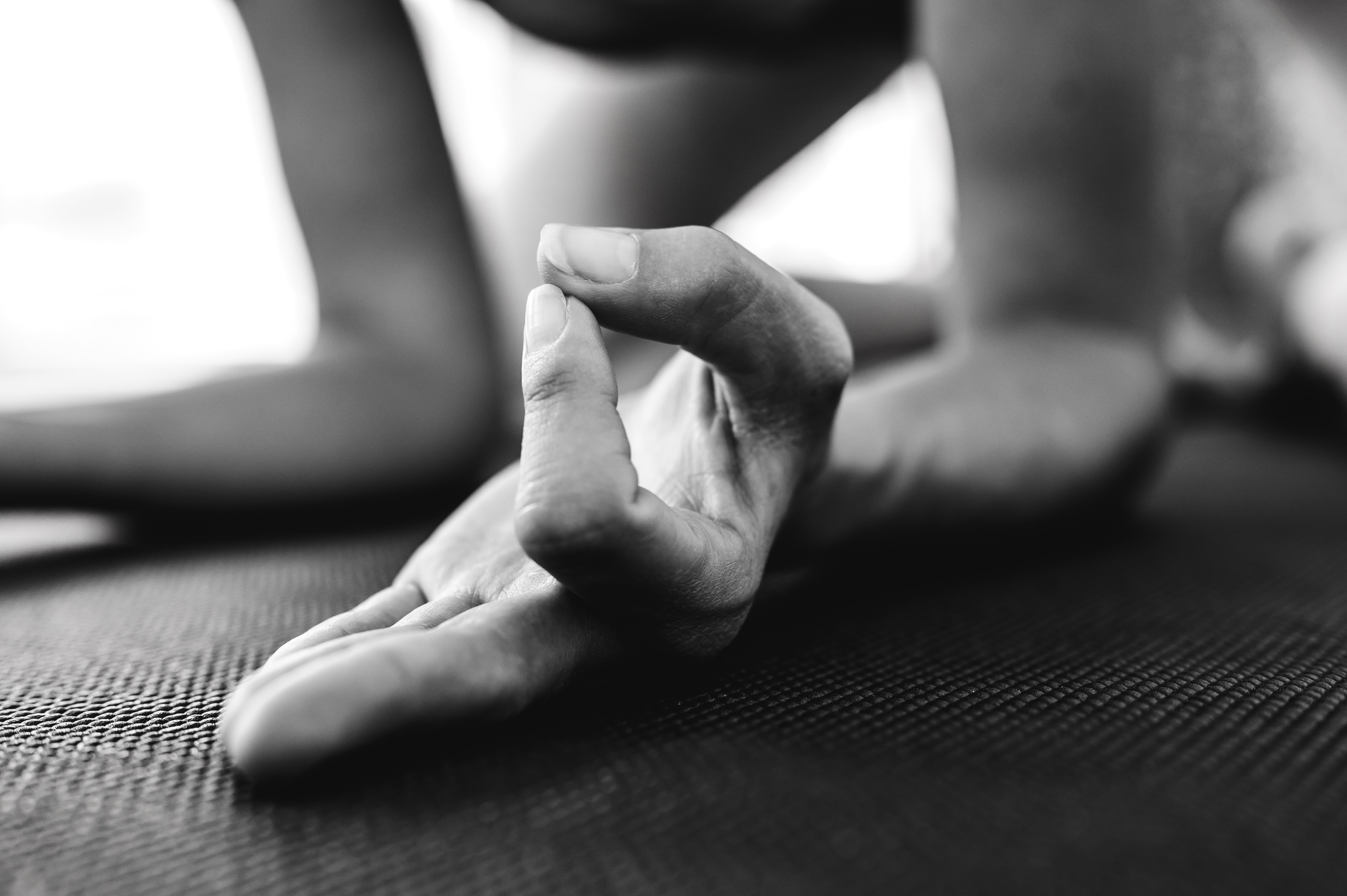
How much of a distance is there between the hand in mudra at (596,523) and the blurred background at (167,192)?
1455 mm

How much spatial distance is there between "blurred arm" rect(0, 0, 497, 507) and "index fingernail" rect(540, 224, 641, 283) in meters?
0.52

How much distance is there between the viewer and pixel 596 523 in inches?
11.8

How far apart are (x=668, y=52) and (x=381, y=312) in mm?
439

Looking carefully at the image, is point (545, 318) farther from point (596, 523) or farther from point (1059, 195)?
point (1059, 195)

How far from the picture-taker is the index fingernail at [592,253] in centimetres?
33

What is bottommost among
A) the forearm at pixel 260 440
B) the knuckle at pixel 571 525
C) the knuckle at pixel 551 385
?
the forearm at pixel 260 440

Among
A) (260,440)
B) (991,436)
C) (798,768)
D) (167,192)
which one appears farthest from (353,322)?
(167,192)

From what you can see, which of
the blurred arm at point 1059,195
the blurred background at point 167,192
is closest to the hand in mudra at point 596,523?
the blurred arm at point 1059,195

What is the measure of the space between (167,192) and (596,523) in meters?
2.42

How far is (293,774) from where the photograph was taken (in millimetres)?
293

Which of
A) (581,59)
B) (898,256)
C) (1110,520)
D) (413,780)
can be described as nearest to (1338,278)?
(1110,520)

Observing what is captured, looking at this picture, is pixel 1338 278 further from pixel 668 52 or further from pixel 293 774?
pixel 293 774

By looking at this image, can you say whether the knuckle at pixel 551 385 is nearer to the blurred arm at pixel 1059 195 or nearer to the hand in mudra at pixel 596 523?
the hand in mudra at pixel 596 523

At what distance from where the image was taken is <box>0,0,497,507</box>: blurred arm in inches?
29.7
